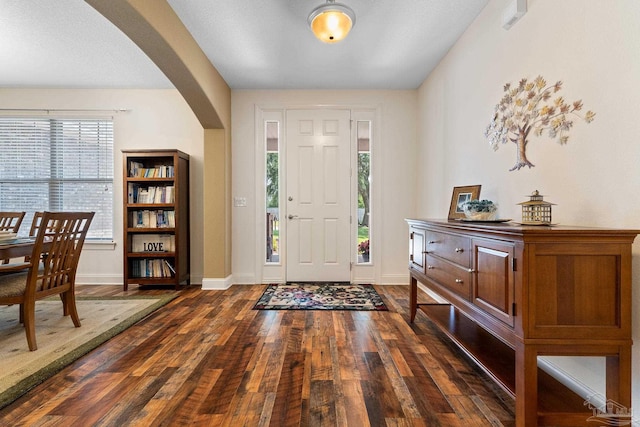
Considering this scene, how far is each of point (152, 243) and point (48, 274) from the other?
1.69m

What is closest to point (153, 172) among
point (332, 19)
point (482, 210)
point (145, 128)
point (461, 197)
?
point (145, 128)

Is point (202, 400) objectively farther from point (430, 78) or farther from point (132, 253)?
point (430, 78)

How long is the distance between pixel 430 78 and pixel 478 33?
3.58 ft

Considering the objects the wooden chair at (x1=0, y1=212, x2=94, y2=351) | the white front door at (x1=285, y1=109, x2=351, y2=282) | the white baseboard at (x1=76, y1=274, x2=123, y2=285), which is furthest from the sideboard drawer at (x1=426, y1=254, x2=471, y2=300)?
the white baseboard at (x1=76, y1=274, x2=123, y2=285)

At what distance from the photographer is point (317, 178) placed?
414cm

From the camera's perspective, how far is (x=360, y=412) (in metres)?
1.48

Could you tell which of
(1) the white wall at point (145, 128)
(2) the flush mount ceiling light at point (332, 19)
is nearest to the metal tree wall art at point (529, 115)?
(2) the flush mount ceiling light at point (332, 19)

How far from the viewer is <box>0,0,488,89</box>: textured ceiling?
97.9 inches

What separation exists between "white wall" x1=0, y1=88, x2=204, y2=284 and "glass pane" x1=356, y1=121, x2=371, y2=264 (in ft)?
7.18

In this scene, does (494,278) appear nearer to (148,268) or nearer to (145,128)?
(148,268)

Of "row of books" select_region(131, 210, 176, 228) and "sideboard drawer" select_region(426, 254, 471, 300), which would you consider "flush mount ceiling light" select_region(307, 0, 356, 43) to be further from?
"row of books" select_region(131, 210, 176, 228)

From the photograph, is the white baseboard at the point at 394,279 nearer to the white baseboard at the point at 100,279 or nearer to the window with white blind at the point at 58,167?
the white baseboard at the point at 100,279

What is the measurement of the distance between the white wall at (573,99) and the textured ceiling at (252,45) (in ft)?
1.87

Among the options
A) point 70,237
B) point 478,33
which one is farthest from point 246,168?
point 478,33
